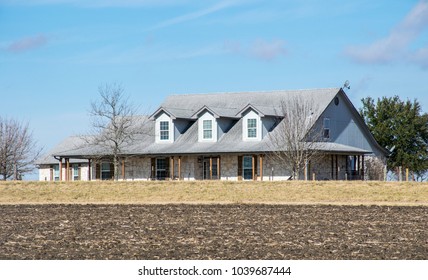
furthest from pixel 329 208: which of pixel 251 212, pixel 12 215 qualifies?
pixel 12 215

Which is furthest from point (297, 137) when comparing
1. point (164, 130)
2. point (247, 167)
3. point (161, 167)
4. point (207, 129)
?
point (161, 167)

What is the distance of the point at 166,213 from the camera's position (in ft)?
112

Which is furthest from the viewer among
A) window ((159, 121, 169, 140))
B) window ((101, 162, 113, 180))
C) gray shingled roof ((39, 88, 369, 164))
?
window ((101, 162, 113, 180))

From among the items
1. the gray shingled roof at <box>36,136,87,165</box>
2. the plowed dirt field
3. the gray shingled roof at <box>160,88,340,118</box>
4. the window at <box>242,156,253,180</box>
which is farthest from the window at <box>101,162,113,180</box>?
the plowed dirt field

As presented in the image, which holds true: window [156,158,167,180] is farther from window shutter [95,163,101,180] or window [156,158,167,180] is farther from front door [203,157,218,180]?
window shutter [95,163,101,180]

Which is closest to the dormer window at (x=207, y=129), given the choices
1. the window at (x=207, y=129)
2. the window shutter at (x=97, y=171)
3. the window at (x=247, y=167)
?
the window at (x=207, y=129)

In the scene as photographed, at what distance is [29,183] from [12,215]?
15955 millimetres

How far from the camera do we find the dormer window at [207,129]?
61188mm

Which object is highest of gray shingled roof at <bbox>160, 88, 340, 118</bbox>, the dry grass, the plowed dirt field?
gray shingled roof at <bbox>160, 88, 340, 118</bbox>

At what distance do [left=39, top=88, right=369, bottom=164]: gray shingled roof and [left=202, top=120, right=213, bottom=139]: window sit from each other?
0.70m

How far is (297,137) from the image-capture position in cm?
5781

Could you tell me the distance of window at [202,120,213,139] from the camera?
61.2 m

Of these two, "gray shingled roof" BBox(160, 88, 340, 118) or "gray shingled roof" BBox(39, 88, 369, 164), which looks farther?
"gray shingled roof" BBox(160, 88, 340, 118)

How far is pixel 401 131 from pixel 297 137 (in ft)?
57.4
